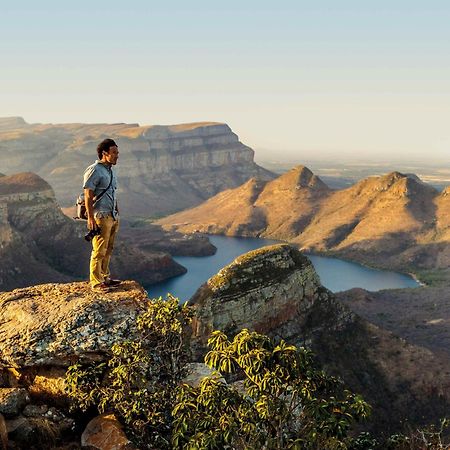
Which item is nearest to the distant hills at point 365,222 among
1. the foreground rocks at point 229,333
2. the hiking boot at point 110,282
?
the foreground rocks at point 229,333

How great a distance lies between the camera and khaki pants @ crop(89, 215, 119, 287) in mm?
13688

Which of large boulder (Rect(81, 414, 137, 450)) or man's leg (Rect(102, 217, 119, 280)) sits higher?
man's leg (Rect(102, 217, 119, 280))

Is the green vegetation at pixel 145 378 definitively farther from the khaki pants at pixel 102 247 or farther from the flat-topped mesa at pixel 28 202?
the flat-topped mesa at pixel 28 202

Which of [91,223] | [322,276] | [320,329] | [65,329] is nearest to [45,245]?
[322,276]

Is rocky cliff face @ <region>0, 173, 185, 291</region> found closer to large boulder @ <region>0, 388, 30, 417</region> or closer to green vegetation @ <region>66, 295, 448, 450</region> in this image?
large boulder @ <region>0, 388, 30, 417</region>

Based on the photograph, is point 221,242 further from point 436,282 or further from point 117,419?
point 117,419

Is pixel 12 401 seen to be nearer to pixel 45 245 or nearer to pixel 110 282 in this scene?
pixel 110 282

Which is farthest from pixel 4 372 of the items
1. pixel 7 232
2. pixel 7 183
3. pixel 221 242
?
pixel 221 242

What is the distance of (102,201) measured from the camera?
13320 millimetres

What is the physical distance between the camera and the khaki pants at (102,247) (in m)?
13.7

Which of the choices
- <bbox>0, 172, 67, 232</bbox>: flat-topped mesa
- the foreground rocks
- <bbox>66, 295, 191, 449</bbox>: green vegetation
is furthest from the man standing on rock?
<bbox>0, 172, 67, 232</bbox>: flat-topped mesa

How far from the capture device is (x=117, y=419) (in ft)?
37.8

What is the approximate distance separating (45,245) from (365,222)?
108 meters

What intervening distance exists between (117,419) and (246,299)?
Result: 42.2 metres
